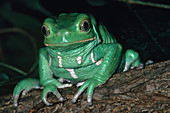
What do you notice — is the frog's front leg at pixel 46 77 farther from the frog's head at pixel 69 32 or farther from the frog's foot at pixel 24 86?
the frog's head at pixel 69 32

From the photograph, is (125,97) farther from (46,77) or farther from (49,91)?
(46,77)

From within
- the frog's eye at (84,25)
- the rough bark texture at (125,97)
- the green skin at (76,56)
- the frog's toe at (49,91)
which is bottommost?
the rough bark texture at (125,97)

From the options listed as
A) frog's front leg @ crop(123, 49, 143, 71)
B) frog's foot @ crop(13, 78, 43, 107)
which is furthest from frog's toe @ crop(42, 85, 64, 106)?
frog's front leg @ crop(123, 49, 143, 71)

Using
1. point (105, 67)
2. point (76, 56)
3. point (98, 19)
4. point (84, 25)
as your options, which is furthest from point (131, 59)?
point (84, 25)

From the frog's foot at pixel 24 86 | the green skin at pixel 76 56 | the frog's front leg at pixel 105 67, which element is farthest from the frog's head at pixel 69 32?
the frog's foot at pixel 24 86

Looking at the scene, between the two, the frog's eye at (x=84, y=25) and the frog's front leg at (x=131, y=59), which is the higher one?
the frog's eye at (x=84, y=25)

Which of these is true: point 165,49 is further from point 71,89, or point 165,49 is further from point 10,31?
point 10,31

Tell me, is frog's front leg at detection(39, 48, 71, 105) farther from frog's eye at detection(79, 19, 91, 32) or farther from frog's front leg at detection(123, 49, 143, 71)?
frog's front leg at detection(123, 49, 143, 71)
